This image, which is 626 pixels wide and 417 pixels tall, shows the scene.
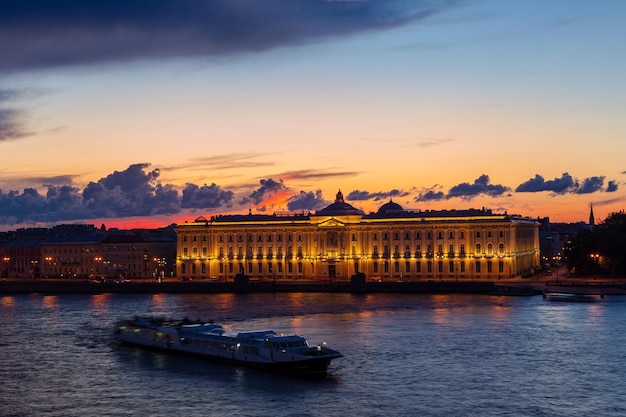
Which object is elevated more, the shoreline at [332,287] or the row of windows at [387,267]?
the row of windows at [387,267]

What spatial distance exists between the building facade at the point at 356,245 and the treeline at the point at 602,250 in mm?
5188

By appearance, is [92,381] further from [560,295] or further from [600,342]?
[560,295]

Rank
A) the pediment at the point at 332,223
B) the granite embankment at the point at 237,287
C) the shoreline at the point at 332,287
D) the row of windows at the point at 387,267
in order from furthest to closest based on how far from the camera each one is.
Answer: the pediment at the point at 332,223
the row of windows at the point at 387,267
the granite embankment at the point at 237,287
the shoreline at the point at 332,287

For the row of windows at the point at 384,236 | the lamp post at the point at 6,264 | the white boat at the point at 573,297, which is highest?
the row of windows at the point at 384,236

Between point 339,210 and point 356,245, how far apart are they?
178 inches

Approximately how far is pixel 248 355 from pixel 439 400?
413 inches

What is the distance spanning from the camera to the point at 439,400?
108 ft

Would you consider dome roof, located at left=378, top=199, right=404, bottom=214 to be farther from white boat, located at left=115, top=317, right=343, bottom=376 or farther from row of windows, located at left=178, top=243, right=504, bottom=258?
white boat, located at left=115, top=317, right=343, bottom=376

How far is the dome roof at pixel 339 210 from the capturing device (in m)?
96.0

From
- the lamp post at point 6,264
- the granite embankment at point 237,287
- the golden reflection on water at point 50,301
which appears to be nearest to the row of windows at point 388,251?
the granite embankment at point 237,287

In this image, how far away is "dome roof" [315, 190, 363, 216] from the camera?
96.0 m

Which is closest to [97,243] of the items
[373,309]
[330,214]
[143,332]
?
[330,214]

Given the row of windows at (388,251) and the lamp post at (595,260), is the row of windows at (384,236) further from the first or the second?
the lamp post at (595,260)

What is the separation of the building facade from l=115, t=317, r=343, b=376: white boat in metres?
44.9
